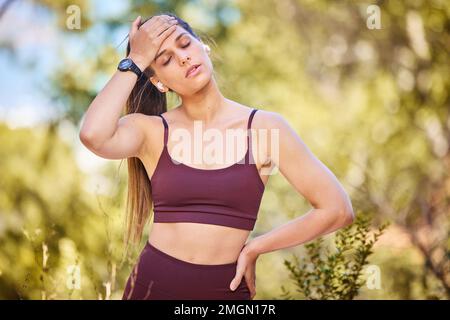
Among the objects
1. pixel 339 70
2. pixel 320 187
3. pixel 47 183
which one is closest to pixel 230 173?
pixel 320 187

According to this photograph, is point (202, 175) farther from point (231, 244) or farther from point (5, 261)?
point (5, 261)

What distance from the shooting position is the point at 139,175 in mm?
2758

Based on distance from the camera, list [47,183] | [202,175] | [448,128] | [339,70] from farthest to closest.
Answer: [339,70]
[448,128]
[47,183]
[202,175]

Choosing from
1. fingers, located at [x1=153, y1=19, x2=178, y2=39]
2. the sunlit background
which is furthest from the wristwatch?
the sunlit background

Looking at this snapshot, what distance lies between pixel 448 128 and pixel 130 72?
6.25 metres

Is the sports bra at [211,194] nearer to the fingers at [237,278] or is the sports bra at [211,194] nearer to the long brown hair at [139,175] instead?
the fingers at [237,278]

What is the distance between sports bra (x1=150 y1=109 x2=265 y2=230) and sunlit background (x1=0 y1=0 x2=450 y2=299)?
1.19 m

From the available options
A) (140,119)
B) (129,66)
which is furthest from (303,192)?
(129,66)

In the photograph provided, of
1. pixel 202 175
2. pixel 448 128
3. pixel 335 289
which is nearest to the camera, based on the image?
pixel 202 175

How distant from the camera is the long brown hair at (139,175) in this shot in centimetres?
276

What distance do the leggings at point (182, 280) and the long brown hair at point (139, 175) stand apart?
291 mm

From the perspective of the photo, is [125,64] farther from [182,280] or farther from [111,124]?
[182,280]

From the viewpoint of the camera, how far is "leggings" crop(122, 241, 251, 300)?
95.9 inches

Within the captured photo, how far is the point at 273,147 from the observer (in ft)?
8.30
